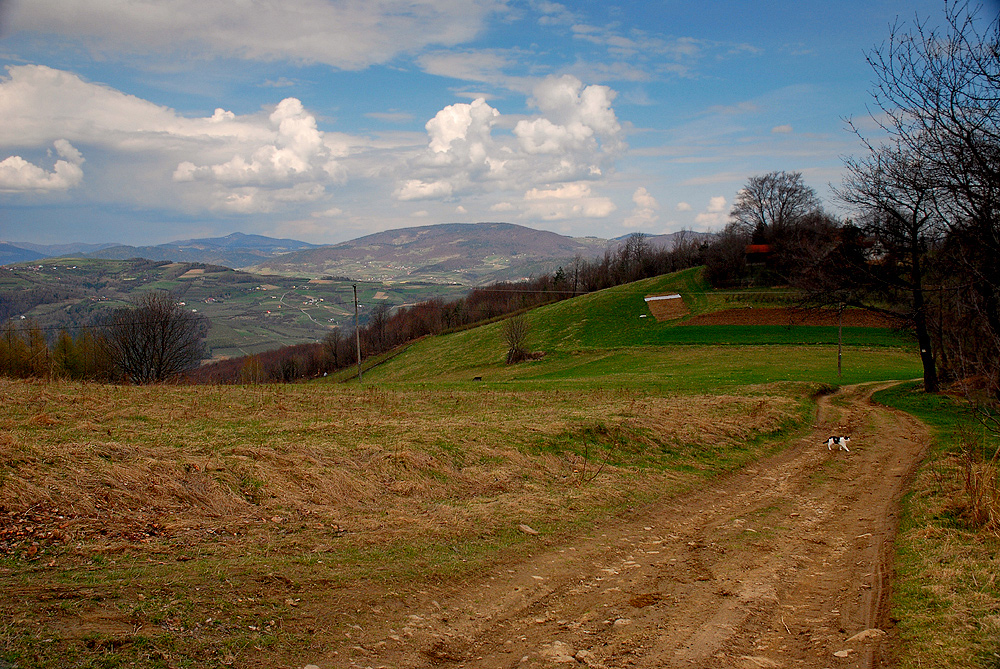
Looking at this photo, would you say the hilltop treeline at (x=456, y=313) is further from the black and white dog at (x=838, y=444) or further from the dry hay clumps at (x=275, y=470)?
the dry hay clumps at (x=275, y=470)

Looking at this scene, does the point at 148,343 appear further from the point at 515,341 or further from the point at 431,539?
the point at 431,539

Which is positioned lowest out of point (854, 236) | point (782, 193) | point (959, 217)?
A: point (959, 217)

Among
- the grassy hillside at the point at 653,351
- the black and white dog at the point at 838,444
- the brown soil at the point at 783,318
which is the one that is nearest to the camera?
the black and white dog at the point at 838,444

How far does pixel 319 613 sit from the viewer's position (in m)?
6.07

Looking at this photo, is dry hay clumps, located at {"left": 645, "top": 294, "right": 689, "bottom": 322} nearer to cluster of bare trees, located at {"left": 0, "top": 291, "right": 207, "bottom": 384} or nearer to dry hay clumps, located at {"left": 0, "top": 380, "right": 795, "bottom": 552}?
cluster of bare trees, located at {"left": 0, "top": 291, "right": 207, "bottom": 384}

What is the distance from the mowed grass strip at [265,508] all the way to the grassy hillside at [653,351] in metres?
19.1

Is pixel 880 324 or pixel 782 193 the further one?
pixel 782 193

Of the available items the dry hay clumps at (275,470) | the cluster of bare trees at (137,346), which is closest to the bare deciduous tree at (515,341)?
the cluster of bare trees at (137,346)

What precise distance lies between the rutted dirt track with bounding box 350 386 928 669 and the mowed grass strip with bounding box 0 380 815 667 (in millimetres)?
611

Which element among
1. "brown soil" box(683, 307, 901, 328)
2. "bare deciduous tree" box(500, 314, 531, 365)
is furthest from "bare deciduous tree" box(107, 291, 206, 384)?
"brown soil" box(683, 307, 901, 328)

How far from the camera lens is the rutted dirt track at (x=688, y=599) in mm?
5566

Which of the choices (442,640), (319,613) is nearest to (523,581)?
(442,640)

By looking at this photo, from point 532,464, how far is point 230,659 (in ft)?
25.8

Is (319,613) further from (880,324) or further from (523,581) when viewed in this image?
(880,324)
